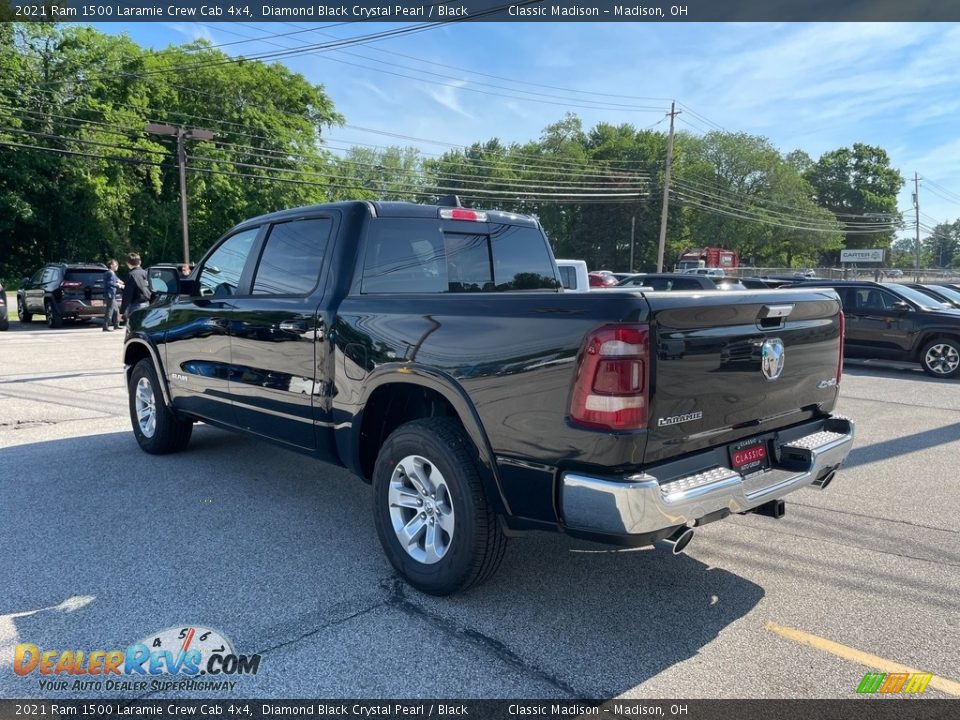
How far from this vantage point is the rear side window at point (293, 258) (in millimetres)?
4145

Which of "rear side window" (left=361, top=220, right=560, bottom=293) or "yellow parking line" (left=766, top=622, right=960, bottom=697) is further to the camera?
"rear side window" (left=361, top=220, right=560, bottom=293)

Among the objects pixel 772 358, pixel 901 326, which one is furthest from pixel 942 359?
pixel 772 358

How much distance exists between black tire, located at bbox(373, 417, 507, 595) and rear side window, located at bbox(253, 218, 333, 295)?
1333 millimetres

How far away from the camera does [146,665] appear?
2754mm

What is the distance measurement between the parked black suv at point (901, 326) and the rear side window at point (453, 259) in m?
9.03

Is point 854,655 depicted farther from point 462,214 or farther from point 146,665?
point 462,214

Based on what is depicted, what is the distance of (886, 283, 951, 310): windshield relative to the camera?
1202 cm

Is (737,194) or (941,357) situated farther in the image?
(737,194)

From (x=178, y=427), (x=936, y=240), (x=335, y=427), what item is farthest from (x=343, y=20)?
(x=936, y=240)

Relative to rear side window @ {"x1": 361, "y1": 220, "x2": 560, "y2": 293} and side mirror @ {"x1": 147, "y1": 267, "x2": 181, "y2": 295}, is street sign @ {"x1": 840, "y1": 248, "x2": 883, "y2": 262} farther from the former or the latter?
side mirror @ {"x1": 147, "y1": 267, "x2": 181, "y2": 295}

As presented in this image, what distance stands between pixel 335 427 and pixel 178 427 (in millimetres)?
2647

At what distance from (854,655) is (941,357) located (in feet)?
35.7

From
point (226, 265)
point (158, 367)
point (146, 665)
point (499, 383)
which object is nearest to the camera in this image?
point (146, 665)

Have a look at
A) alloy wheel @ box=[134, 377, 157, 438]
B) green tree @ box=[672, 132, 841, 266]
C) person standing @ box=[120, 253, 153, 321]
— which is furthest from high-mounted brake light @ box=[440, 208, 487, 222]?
green tree @ box=[672, 132, 841, 266]
